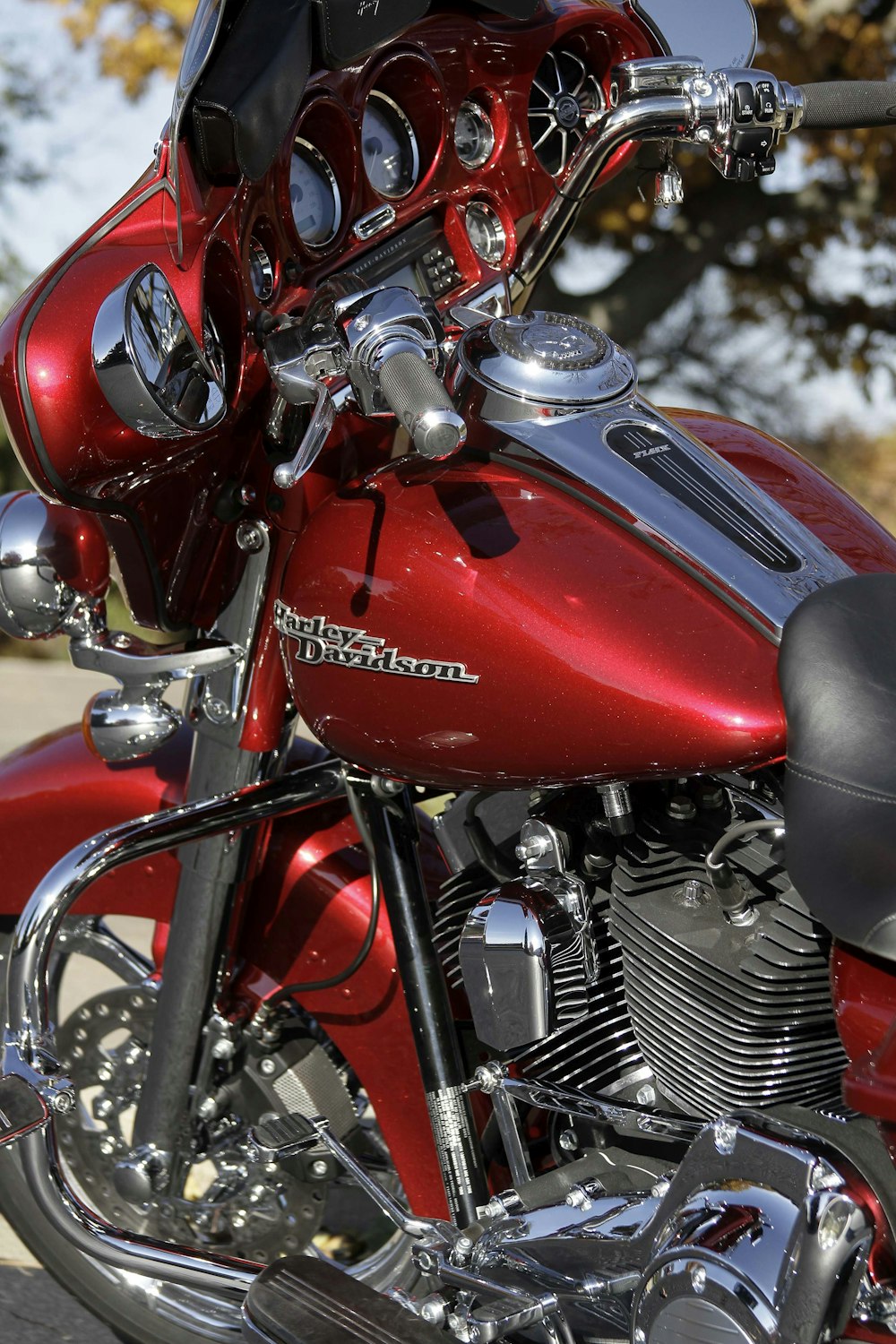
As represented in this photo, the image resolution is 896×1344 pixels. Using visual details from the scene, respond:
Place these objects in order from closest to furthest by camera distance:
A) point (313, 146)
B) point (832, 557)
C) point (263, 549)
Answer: point (832, 557) → point (313, 146) → point (263, 549)

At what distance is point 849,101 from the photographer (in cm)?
169

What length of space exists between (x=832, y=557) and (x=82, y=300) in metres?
0.82

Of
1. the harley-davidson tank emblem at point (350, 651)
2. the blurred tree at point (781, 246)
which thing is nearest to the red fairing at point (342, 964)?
the harley-davidson tank emblem at point (350, 651)

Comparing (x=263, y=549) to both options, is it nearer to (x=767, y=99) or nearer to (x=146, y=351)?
(x=146, y=351)

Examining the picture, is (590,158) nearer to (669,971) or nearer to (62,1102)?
(669,971)

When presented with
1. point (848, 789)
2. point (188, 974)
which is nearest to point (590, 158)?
point (848, 789)

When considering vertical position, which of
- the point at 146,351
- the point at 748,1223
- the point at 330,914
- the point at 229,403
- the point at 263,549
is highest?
the point at 146,351

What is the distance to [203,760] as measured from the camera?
1.89 m

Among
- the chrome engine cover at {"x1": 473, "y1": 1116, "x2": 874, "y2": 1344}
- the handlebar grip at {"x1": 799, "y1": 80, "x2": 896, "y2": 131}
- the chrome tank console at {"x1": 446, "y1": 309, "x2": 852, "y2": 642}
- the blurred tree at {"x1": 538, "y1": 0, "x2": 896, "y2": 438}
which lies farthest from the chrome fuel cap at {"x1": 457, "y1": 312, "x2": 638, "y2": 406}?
the blurred tree at {"x1": 538, "y1": 0, "x2": 896, "y2": 438}

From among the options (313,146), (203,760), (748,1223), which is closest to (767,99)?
(313,146)

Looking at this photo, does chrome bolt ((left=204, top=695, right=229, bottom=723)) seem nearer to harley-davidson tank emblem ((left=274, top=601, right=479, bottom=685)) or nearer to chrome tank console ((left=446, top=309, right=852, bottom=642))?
harley-davidson tank emblem ((left=274, top=601, right=479, bottom=685))

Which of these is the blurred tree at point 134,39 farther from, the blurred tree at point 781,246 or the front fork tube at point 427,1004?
the front fork tube at point 427,1004

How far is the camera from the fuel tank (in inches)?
54.4

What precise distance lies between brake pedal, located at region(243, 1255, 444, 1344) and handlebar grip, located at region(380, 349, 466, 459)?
36.4 inches
